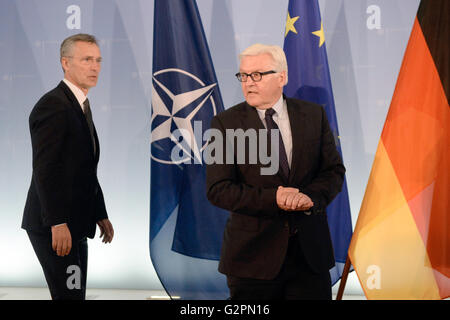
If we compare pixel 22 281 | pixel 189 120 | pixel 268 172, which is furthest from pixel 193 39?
pixel 22 281

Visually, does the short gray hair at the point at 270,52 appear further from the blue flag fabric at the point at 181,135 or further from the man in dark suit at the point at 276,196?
the blue flag fabric at the point at 181,135

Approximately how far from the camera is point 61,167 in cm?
232

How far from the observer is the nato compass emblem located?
3078 mm

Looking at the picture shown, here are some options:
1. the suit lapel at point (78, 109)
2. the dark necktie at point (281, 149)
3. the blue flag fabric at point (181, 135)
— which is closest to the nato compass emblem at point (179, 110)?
the blue flag fabric at point (181, 135)

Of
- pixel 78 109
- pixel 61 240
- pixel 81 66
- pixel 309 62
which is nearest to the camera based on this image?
pixel 61 240

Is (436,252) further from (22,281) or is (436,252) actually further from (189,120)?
(22,281)

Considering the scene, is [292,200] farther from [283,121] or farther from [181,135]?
[181,135]

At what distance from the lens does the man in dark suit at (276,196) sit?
190 cm

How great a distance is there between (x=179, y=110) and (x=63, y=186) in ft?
3.23

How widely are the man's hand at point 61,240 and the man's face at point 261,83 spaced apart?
1016 mm

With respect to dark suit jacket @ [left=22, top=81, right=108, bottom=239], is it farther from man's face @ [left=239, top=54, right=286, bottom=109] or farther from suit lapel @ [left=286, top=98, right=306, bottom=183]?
suit lapel @ [left=286, top=98, right=306, bottom=183]

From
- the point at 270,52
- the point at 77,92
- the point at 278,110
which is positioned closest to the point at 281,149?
the point at 278,110

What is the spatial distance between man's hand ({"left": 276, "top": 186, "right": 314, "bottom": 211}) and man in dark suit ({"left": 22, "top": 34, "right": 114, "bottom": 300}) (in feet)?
3.40

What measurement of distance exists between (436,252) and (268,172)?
47.3 inches
